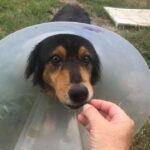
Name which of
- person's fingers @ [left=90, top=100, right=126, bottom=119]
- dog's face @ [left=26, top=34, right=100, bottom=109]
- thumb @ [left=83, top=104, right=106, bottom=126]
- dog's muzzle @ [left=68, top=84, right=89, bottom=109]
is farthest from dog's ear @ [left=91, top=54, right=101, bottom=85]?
thumb @ [left=83, top=104, right=106, bottom=126]

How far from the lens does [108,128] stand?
1.88 meters

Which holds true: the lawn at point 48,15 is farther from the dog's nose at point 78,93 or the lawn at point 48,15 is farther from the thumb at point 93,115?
the thumb at point 93,115

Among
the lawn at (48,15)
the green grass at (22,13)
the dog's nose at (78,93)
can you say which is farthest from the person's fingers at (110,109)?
the green grass at (22,13)

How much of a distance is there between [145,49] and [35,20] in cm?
133

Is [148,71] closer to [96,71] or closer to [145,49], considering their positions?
[96,71]

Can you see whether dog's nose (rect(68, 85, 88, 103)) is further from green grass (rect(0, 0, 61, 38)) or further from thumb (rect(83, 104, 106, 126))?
green grass (rect(0, 0, 61, 38))

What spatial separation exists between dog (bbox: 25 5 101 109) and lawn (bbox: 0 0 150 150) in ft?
5.75

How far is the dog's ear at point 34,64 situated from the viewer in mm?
3539

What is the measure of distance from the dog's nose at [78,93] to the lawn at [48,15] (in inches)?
84.5

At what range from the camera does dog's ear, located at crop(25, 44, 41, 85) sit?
11.6 ft

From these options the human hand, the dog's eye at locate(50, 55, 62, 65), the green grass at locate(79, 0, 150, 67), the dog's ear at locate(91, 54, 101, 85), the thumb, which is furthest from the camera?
the green grass at locate(79, 0, 150, 67)

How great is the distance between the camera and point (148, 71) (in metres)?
3.53

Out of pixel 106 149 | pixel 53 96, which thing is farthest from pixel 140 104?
pixel 106 149

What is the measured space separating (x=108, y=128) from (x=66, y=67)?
1.44 meters
